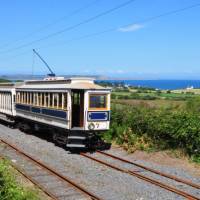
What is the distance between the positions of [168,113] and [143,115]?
1482 millimetres

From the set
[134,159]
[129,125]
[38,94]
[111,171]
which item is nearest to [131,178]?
[111,171]

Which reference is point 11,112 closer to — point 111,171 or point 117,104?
point 117,104

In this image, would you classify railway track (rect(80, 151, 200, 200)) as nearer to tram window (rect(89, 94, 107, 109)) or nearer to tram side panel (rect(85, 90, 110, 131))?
tram side panel (rect(85, 90, 110, 131))

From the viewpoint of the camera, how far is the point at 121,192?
12.4 metres

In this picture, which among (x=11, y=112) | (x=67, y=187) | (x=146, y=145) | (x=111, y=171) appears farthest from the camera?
(x=11, y=112)

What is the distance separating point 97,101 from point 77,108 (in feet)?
3.70

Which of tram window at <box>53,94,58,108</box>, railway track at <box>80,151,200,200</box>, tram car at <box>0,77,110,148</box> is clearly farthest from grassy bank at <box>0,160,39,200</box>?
tram window at <box>53,94,58,108</box>

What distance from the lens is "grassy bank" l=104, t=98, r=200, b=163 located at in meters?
16.8

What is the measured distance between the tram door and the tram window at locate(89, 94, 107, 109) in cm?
46

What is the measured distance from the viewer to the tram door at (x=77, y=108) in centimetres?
1919

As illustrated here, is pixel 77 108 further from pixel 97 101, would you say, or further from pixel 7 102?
pixel 7 102

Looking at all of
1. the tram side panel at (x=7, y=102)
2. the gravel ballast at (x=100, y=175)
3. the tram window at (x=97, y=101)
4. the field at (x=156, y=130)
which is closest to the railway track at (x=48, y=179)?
the gravel ballast at (x=100, y=175)

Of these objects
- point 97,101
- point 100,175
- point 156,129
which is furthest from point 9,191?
point 156,129

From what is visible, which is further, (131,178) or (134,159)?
(134,159)
